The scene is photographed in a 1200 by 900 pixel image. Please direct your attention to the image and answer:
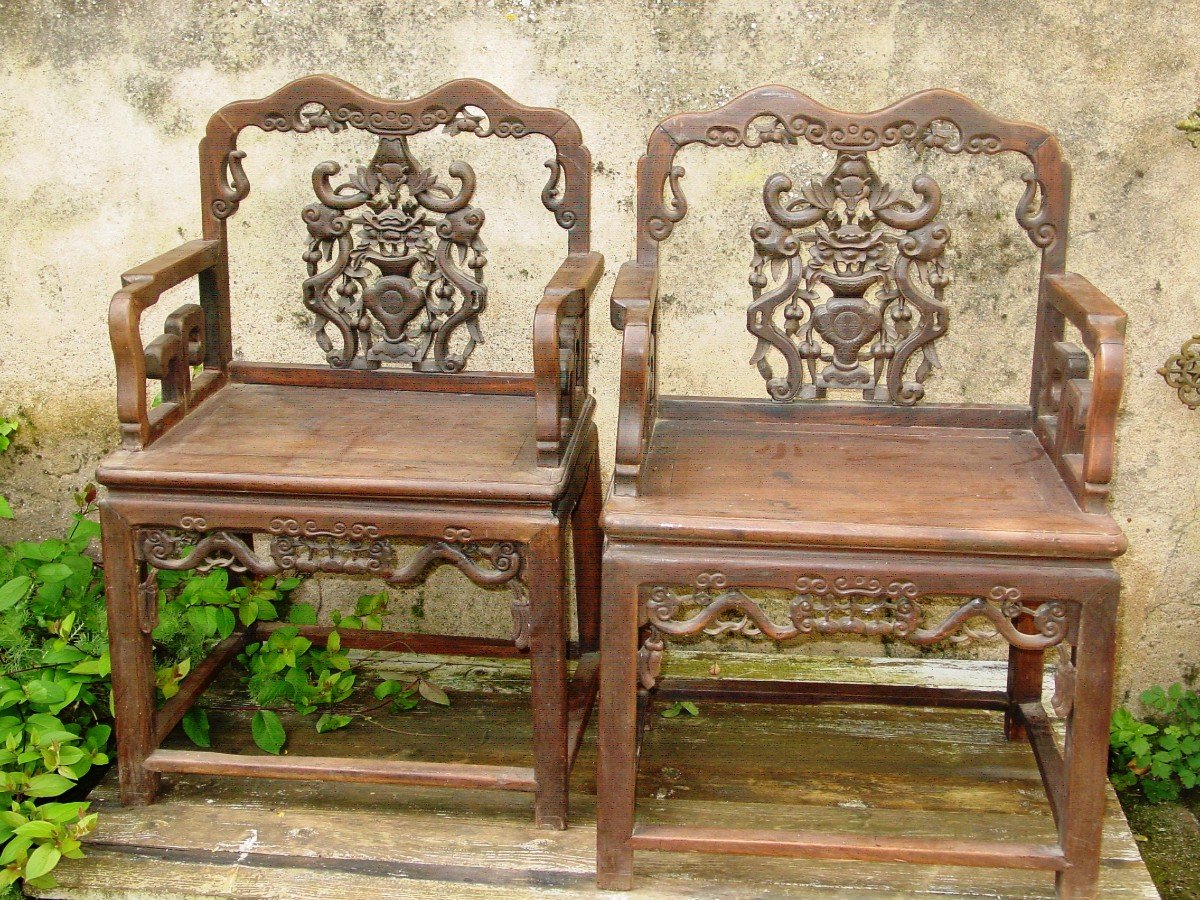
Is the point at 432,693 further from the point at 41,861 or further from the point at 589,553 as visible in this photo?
the point at 41,861

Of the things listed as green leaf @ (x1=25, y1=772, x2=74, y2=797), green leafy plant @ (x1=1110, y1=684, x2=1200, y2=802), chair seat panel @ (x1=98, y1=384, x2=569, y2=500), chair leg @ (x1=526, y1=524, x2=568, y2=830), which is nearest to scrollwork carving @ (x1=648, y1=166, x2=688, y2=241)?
chair seat panel @ (x1=98, y1=384, x2=569, y2=500)

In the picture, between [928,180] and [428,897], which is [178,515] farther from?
[928,180]

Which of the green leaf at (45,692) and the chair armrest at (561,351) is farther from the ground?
the chair armrest at (561,351)

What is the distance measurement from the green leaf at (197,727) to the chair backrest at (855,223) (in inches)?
54.2

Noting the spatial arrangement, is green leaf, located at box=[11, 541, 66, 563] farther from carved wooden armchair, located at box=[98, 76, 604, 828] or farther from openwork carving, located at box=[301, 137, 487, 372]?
openwork carving, located at box=[301, 137, 487, 372]

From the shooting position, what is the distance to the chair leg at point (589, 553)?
2.93m

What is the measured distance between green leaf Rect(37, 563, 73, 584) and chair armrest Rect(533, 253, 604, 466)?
1155 mm

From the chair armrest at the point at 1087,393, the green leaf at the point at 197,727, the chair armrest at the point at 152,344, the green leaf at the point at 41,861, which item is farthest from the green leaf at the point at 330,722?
the chair armrest at the point at 1087,393

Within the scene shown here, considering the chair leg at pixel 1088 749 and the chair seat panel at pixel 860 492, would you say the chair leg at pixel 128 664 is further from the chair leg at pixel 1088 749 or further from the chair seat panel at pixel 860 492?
the chair leg at pixel 1088 749

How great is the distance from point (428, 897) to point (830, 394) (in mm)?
1515

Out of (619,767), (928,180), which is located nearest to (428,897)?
(619,767)

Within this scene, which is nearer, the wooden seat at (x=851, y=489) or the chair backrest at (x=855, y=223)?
the wooden seat at (x=851, y=489)

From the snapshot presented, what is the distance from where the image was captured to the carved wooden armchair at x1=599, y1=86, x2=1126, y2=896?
2.21 m

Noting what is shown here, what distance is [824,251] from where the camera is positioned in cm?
266
